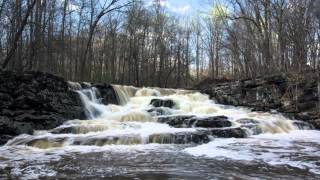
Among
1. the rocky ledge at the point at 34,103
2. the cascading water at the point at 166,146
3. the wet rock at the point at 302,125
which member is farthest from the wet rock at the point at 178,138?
the wet rock at the point at 302,125

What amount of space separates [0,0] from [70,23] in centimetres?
1094

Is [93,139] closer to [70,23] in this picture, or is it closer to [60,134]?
[60,134]

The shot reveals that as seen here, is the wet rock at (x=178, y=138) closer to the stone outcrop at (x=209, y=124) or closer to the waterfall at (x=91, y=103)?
the stone outcrop at (x=209, y=124)

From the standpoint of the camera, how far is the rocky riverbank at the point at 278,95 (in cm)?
1961

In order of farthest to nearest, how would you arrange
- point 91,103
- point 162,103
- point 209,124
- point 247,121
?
point 162,103 → point 91,103 → point 247,121 → point 209,124

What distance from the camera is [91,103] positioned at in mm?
18125

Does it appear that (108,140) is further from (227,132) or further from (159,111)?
(159,111)

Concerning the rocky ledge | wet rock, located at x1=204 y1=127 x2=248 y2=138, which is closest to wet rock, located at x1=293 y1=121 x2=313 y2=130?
wet rock, located at x1=204 y1=127 x2=248 y2=138

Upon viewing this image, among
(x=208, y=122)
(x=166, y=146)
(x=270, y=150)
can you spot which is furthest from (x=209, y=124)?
(x=270, y=150)

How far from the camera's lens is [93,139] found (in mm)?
12000

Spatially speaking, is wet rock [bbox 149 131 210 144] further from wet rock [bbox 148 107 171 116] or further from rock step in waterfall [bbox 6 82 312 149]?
wet rock [bbox 148 107 171 116]

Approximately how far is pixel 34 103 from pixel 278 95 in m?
12.4

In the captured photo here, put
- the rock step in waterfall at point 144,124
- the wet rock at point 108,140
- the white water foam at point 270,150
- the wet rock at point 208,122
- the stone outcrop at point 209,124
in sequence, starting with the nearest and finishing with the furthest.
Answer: the white water foam at point 270,150 → the wet rock at point 108,140 → the rock step in waterfall at point 144,124 → the stone outcrop at point 209,124 → the wet rock at point 208,122

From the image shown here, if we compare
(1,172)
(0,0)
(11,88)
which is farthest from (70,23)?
(1,172)
